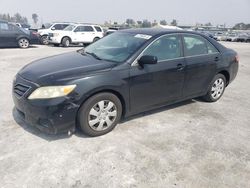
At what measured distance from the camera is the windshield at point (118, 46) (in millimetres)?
4016

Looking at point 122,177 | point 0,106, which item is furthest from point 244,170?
point 0,106

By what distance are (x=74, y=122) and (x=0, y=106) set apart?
7.11 ft

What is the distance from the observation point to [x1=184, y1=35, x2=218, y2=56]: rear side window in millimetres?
4692

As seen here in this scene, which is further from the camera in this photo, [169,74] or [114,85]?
[169,74]

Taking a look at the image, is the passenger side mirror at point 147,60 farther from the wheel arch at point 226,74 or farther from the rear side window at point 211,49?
the wheel arch at point 226,74

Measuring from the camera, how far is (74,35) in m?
17.1

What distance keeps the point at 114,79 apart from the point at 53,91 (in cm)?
88

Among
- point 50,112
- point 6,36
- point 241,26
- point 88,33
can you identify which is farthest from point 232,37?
point 241,26

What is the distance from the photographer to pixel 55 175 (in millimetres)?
2844

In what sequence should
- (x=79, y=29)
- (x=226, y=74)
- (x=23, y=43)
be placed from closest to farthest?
(x=226, y=74)
(x=23, y=43)
(x=79, y=29)

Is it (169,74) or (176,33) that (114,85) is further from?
(176,33)

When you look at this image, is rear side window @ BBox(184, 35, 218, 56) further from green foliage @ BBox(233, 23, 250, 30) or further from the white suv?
green foliage @ BBox(233, 23, 250, 30)

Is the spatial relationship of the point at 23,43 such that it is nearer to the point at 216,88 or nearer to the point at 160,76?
the point at 216,88

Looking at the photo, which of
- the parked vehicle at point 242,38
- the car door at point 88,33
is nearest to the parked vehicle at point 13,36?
the car door at point 88,33
